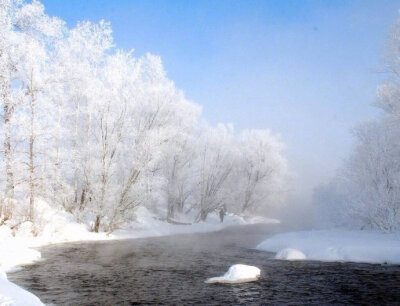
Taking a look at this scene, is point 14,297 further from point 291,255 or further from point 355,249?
point 355,249

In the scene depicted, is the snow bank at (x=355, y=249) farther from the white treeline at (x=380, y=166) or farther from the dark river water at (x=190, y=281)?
the white treeline at (x=380, y=166)

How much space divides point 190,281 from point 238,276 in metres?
1.86

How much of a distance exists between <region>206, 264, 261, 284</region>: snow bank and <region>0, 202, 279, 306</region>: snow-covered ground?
6882 mm

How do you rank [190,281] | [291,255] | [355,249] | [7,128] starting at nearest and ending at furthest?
[190,281] < [355,249] < [291,255] < [7,128]

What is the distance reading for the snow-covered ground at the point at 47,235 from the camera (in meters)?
10.4

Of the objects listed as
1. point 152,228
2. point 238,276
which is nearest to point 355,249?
point 238,276

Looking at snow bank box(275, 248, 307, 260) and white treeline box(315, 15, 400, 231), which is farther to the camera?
white treeline box(315, 15, 400, 231)

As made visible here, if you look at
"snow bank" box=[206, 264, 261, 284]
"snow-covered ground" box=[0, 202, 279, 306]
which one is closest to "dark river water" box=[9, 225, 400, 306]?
"snow bank" box=[206, 264, 261, 284]

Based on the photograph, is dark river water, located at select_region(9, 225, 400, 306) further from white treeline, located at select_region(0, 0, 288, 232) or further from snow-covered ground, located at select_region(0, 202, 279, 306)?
white treeline, located at select_region(0, 0, 288, 232)

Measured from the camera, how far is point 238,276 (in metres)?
15.1

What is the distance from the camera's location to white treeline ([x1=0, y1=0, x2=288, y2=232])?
2598 cm

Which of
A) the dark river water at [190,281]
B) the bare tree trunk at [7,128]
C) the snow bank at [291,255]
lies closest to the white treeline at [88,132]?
the bare tree trunk at [7,128]

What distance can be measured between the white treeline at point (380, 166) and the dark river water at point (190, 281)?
8721 mm

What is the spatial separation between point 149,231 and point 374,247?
21872 mm
